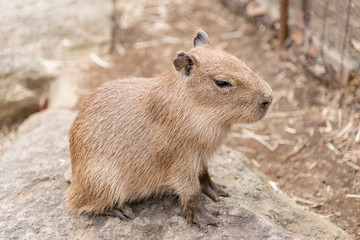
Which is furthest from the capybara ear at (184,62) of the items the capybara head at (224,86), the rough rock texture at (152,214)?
the rough rock texture at (152,214)

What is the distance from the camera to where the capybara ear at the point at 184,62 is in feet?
10.8

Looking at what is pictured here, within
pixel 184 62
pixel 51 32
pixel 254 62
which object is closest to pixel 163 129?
pixel 184 62

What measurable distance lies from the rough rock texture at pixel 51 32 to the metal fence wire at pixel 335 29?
3.68m

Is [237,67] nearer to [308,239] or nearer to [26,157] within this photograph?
[308,239]

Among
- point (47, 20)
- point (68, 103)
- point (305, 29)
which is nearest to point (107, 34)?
point (47, 20)

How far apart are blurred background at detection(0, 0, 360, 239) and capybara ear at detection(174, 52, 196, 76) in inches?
26.7

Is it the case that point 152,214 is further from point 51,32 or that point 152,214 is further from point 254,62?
point 51,32

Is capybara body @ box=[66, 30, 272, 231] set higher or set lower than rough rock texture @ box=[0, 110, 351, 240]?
higher

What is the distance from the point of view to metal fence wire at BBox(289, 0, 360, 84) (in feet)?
17.5

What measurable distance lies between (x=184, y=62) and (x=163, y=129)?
57 cm

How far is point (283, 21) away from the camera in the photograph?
22.3ft

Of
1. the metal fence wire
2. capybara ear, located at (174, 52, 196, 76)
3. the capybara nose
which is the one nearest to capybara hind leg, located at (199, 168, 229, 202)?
the capybara nose

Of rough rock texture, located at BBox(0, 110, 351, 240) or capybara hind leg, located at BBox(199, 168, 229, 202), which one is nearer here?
rough rock texture, located at BBox(0, 110, 351, 240)

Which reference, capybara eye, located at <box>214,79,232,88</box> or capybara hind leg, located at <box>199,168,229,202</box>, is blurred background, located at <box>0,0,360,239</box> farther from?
capybara hind leg, located at <box>199,168,229,202</box>
